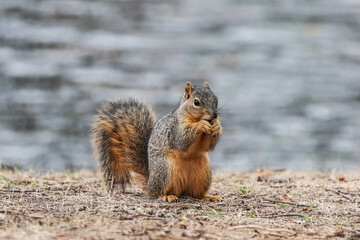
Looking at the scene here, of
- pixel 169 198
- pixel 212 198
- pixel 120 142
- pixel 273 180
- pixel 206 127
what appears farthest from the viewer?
pixel 273 180

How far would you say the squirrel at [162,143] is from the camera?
3541 mm

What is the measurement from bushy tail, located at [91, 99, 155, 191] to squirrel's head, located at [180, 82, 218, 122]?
1.90 feet

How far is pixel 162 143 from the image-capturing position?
12.2 ft

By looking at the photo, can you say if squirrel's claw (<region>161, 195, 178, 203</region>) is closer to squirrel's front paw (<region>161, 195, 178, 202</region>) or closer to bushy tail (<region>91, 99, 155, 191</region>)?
squirrel's front paw (<region>161, 195, 178, 202</region>)

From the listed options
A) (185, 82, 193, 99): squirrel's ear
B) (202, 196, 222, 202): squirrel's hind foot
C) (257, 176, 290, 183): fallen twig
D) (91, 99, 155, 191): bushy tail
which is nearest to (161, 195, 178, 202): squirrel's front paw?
(202, 196, 222, 202): squirrel's hind foot

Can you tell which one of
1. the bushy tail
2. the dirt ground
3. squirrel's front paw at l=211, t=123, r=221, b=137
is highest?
squirrel's front paw at l=211, t=123, r=221, b=137

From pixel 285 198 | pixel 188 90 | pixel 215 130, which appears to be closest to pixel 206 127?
pixel 215 130

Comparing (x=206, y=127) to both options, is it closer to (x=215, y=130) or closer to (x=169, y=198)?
(x=215, y=130)

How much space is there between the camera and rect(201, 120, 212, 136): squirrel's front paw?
345cm

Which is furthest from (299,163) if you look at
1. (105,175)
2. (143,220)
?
(143,220)

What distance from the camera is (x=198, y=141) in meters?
3.55

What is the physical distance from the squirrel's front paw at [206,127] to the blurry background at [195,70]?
12.7 ft

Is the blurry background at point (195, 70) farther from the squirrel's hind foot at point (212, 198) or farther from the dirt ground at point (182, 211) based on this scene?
the squirrel's hind foot at point (212, 198)

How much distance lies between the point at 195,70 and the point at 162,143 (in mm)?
7088
